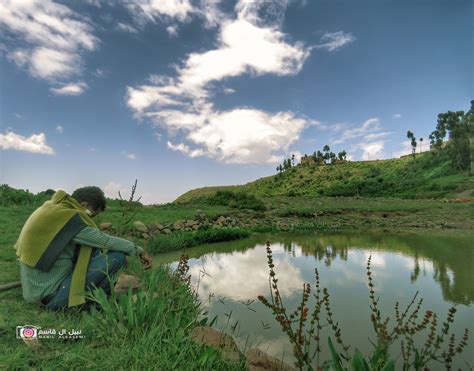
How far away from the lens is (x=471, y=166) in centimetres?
5131

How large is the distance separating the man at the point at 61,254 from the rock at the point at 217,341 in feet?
3.75

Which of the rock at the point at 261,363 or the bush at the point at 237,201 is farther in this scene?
the bush at the point at 237,201

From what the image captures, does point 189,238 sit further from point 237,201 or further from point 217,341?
point 237,201

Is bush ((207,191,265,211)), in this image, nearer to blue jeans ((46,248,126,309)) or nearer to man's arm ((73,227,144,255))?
blue jeans ((46,248,126,309))

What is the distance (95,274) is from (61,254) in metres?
0.45

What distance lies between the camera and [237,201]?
21844mm

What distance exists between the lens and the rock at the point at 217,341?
9.62 ft

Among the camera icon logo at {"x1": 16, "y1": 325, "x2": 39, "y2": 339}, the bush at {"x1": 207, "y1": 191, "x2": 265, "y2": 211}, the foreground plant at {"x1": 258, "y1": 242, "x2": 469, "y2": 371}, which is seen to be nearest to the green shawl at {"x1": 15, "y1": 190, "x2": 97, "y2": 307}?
the camera icon logo at {"x1": 16, "y1": 325, "x2": 39, "y2": 339}

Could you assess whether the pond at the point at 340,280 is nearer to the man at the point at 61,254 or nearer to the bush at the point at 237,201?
the man at the point at 61,254

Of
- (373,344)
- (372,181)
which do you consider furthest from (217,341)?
(372,181)

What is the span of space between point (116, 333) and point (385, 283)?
500cm

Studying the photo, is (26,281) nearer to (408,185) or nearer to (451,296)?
(451,296)

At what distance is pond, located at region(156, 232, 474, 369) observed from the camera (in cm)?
403

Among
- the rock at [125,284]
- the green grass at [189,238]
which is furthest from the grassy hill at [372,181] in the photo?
the rock at [125,284]
